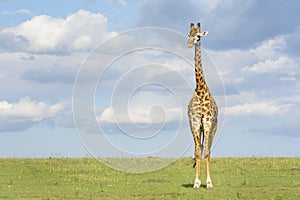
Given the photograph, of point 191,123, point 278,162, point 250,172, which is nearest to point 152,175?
point 250,172

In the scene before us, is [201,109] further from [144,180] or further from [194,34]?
[144,180]

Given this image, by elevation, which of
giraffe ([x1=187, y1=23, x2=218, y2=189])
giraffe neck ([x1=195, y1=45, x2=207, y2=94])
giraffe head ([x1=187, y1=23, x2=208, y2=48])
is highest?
giraffe head ([x1=187, y1=23, x2=208, y2=48])

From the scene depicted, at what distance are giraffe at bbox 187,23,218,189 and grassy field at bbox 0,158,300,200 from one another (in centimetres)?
125

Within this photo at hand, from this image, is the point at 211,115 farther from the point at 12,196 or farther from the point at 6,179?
the point at 6,179

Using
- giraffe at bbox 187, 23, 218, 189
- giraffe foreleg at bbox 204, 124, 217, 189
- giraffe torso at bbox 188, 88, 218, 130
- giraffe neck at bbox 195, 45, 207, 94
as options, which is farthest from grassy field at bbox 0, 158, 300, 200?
giraffe neck at bbox 195, 45, 207, 94

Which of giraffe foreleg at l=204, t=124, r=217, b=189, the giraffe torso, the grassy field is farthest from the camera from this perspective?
giraffe foreleg at l=204, t=124, r=217, b=189

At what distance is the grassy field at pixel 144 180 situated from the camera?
19.6 metres

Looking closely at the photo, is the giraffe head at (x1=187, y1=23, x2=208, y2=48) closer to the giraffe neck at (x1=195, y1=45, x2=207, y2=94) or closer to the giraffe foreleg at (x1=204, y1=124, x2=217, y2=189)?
the giraffe neck at (x1=195, y1=45, x2=207, y2=94)

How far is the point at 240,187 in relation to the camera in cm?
2167

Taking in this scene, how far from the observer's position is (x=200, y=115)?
20.6m

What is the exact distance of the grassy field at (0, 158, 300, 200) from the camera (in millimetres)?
19641

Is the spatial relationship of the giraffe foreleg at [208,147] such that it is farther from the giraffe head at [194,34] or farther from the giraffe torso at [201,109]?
the giraffe head at [194,34]

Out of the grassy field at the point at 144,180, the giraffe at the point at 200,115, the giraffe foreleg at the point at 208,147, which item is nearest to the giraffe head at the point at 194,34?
the giraffe at the point at 200,115

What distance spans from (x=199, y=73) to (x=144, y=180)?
5875 millimetres
